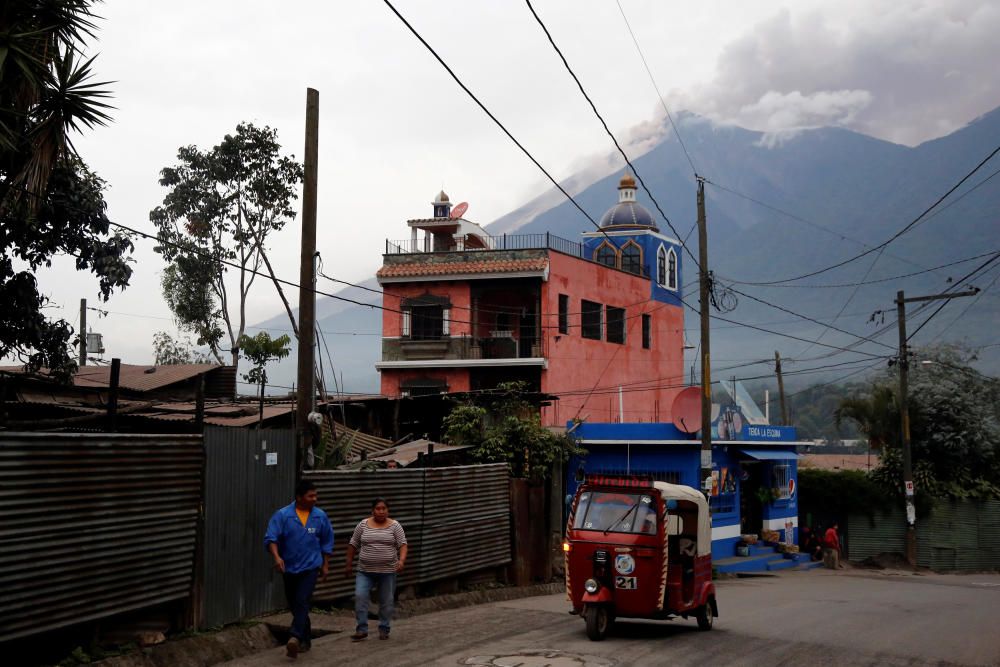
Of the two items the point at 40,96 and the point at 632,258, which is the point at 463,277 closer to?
the point at 632,258

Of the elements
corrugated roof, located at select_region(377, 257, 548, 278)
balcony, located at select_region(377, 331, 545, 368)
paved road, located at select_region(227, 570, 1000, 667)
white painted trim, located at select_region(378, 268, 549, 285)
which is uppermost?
corrugated roof, located at select_region(377, 257, 548, 278)

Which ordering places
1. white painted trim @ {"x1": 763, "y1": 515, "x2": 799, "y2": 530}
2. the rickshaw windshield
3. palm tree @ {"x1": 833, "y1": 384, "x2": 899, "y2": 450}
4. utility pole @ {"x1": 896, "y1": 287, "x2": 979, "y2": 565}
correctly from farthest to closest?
palm tree @ {"x1": 833, "y1": 384, "x2": 899, "y2": 450} < white painted trim @ {"x1": 763, "y1": 515, "x2": 799, "y2": 530} < utility pole @ {"x1": 896, "y1": 287, "x2": 979, "y2": 565} < the rickshaw windshield

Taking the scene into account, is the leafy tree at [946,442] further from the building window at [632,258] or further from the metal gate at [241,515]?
the metal gate at [241,515]

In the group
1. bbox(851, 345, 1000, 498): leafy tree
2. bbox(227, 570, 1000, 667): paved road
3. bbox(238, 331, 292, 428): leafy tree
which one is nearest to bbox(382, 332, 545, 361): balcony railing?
bbox(238, 331, 292, 428): leafy tree

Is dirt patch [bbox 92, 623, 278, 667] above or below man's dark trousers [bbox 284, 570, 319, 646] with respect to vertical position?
below

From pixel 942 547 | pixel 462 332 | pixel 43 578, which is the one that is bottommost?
pixel 942 547

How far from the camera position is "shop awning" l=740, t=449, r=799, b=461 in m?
35.7

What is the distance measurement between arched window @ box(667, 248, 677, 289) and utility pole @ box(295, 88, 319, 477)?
39064mm

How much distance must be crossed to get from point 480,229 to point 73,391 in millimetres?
33730

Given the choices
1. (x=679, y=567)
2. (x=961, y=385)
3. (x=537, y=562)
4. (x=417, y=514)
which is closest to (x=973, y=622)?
(x=679, y=567)

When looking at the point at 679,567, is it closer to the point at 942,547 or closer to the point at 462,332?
the point at 462,332

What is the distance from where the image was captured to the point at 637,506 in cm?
1394

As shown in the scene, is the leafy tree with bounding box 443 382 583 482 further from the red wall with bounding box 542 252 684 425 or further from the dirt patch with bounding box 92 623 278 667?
the red wall with bounding box 542 252 684 425

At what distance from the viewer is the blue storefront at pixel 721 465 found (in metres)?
32.8
